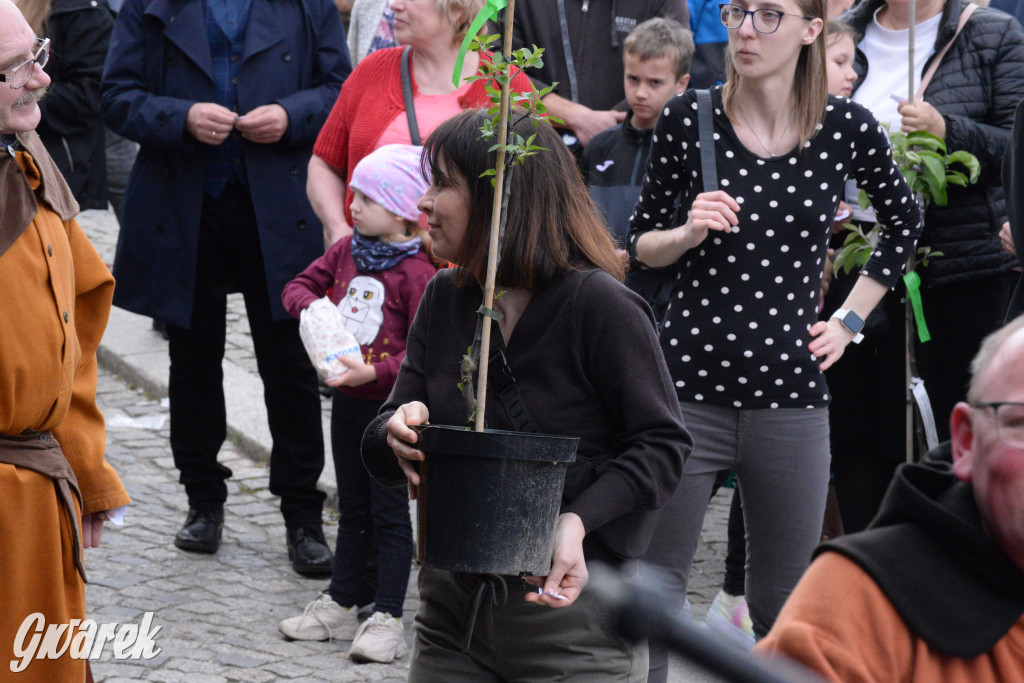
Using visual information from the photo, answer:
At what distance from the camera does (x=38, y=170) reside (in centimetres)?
314

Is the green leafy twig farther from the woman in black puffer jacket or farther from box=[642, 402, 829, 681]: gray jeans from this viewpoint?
box=[642, 402, 829, 681]: gray jeans

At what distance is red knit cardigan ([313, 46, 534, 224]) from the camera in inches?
184

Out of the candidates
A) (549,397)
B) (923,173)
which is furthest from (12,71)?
(923,173)

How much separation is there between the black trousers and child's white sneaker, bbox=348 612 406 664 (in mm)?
934

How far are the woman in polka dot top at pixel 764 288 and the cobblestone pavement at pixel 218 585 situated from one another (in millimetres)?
812

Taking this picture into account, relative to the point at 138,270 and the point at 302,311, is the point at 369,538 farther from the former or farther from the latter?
the point at 138,270

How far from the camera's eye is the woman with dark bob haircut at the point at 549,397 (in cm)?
254

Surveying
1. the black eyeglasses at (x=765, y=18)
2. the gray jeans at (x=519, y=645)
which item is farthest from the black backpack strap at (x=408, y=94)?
the gray jeans at (x=519, y=645)

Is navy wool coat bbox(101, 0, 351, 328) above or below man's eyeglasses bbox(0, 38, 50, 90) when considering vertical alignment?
below

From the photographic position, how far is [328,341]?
4234 mm

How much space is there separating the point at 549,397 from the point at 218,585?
288cm

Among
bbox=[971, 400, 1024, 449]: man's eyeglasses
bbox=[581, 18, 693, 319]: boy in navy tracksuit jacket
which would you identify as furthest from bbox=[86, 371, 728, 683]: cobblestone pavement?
bbox=[971, 400, 1024, 449]: man's eyeglasses

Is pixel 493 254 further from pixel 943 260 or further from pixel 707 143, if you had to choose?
pixel 943 260

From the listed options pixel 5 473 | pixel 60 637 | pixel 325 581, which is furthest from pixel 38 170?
pixel 325 581
